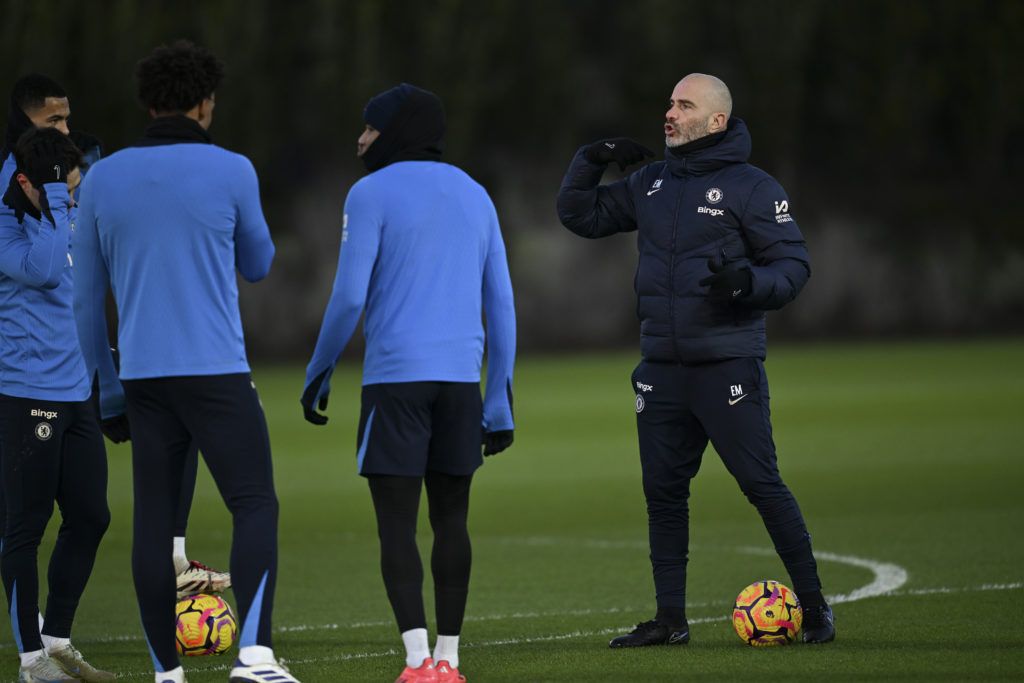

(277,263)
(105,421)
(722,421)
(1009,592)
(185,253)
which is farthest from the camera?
(277,263)

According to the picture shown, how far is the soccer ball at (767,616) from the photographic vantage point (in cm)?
650

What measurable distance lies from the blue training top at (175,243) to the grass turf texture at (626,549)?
1482 millimetres

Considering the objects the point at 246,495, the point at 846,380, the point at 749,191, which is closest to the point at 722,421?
the point at 749,191

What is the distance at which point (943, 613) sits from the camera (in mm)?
7277

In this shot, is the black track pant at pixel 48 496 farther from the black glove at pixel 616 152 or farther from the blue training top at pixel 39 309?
the black glove at pixel 616 152

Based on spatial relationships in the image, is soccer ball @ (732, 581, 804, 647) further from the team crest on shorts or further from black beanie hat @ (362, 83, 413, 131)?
the team crest on shorts

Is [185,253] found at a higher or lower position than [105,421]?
higher

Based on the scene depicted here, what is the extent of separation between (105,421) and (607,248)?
32.0 metres

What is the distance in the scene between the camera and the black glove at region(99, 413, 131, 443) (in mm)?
5531

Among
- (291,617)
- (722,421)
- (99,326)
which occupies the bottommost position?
(291,617)

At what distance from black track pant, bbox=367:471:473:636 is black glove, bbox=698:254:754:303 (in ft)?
4.46

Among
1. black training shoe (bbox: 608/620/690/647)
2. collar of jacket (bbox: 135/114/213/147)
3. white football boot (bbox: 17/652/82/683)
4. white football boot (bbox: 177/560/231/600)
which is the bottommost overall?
black training shoe (bbox: 608/620/690/647)

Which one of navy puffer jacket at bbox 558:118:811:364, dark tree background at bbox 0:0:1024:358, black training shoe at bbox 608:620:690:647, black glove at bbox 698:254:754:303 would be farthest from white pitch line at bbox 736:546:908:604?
dark tree background at bbox 0:0:1024:358

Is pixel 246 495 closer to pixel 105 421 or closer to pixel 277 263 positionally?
pixel 105 421
